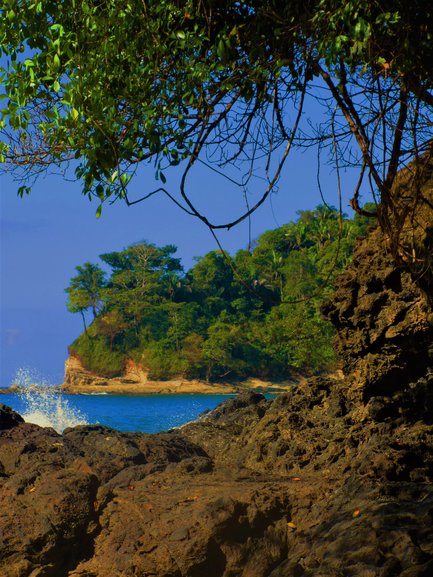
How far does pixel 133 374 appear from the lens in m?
65.4

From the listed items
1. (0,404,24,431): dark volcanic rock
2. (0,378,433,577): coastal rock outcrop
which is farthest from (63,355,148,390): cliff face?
(0,378,433,577): coastal rock outcrop

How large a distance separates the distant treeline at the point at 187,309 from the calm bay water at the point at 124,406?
11.4ft

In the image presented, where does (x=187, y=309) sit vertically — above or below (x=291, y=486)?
above

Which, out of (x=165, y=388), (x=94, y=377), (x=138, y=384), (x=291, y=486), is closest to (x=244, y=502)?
(x=291, y=486)

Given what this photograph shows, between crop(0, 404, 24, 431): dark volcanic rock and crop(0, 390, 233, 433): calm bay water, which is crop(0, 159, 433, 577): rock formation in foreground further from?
crop(0, 390, 233, 433): calm bay water

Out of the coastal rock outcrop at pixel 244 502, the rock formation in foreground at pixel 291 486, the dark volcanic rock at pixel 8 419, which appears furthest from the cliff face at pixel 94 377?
the rock formation in foreground at pixel 291 486

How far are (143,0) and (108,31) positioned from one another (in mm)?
331

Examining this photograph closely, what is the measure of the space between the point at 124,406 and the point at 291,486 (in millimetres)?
50129

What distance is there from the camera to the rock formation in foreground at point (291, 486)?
471 centimetres

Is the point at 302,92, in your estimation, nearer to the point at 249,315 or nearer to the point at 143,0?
the point at 143,0

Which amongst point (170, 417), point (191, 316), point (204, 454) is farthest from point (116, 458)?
point (191, 316)

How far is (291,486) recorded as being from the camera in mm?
5680

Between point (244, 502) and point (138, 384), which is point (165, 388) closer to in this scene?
point (138, 384)

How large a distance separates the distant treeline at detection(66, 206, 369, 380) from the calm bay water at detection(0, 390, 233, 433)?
11.4ft
